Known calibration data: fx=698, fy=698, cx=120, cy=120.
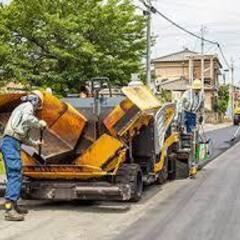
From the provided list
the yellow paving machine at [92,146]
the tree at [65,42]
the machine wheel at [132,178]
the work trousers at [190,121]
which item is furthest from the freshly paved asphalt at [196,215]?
the tree at [65,42]

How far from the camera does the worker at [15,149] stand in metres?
10.2

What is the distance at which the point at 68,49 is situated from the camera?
27.7 meters

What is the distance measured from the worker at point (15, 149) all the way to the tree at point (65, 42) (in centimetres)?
1653

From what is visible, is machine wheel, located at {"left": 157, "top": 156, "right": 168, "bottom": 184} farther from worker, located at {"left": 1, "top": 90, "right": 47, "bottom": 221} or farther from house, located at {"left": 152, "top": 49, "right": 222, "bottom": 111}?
house, located at {"left": 152, "top": 49, "right": 222, "bottom": 111}

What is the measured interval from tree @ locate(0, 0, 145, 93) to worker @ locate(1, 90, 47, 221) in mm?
16534

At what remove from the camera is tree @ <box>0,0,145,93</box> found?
2750 cm

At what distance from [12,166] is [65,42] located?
18019 millimetres

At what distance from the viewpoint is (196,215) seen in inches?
417

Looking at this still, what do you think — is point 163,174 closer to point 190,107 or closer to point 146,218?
point 190,107

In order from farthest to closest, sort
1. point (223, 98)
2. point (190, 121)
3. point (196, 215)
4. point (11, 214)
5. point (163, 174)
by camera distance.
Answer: point (223, 98), point (190, 121), point (163, 174), point (196, 215), point (11, 214)

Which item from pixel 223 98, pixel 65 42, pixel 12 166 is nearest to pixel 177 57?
pixel 223 98

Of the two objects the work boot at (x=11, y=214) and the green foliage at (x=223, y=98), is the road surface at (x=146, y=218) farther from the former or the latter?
the green foliage at (x=223, y=98)

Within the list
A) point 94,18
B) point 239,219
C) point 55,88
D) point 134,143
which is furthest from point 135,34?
point 239,219

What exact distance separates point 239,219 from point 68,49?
18414mm
